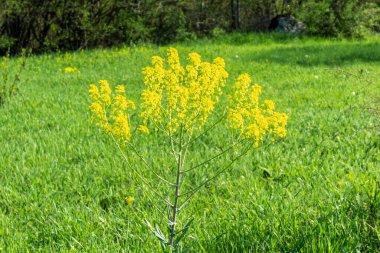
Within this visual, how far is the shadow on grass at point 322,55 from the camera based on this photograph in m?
9.83

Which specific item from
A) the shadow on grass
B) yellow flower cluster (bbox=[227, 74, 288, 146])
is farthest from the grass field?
the shadow on grass

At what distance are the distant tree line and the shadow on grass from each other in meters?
2.33

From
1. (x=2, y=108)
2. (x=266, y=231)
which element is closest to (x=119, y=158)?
(x=266, y=231)

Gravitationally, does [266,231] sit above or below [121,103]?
below

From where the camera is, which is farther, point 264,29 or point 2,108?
point 264,29

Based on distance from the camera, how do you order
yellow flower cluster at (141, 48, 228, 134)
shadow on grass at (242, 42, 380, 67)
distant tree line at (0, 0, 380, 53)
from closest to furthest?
yellow flower cluster at (141, 48, 228, 134)
shadow on grass at (242, 42, 380, 67)
distant tree line at (0, 0, 380, 53)

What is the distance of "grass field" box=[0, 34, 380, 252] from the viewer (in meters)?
2.46

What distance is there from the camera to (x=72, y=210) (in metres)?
3.21

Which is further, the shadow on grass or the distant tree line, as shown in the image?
the distant tree line

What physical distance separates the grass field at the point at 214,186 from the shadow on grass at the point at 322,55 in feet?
9.53

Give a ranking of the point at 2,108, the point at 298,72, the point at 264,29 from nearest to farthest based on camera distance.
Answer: the point at 2,108, the point at 298,72, the point at 264,29

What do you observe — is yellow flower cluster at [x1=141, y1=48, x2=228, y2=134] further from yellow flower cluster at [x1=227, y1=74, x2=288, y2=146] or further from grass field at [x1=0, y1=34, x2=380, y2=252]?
grass field at [x1=0, y1=34, x2=380, y2=252]

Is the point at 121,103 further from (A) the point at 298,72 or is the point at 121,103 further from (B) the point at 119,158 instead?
(A) the point at 298,72

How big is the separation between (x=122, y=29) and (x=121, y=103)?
13.0 m
